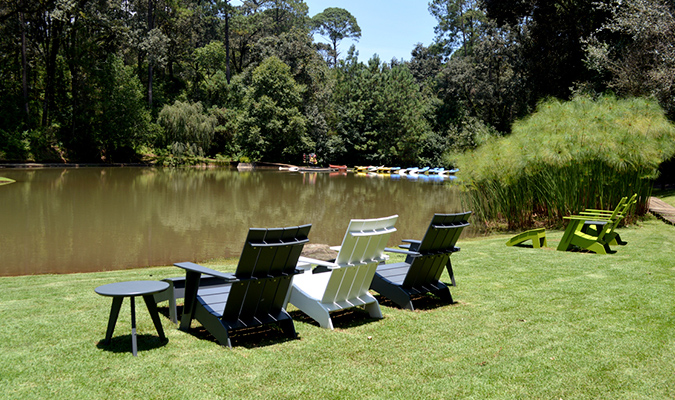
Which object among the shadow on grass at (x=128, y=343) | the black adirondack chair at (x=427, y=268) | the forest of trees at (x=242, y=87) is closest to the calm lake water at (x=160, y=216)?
the shadow on grass at (x=128, y=343)

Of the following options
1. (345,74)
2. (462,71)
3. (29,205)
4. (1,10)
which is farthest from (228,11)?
(29,205)

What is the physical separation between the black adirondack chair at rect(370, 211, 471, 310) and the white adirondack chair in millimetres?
414

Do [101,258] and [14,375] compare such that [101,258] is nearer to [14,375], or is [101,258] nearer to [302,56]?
[14,375]

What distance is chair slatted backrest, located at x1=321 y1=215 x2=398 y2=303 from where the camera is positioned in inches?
166

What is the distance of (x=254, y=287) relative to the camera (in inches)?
151

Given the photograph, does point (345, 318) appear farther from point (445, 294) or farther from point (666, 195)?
point (666, 195)

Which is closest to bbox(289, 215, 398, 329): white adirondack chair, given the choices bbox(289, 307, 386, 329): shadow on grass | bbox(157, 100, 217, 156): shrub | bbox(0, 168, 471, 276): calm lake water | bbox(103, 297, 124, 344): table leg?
bbox(289, 307, 386, 329): shadow on grass

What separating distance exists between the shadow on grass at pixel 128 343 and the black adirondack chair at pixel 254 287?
0.97 ft

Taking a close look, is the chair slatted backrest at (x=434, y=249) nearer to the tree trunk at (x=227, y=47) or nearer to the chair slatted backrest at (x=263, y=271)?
the chair slatted backrest at (x=263, y=271)

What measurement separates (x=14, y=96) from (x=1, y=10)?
5948 millimetres

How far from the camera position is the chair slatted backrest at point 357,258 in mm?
4215

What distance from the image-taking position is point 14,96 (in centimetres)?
3806

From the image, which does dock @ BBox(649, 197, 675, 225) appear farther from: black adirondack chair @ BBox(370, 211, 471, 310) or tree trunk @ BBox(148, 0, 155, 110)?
tree trunk @ BBox(148, 0, 155, 110)

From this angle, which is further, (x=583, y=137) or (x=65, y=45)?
(x=65, y=45)
